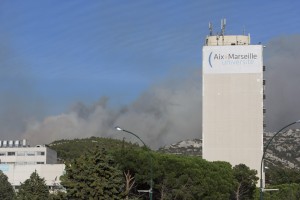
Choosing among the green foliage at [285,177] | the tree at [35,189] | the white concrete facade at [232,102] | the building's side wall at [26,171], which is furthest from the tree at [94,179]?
the building's side wall at [26,171]

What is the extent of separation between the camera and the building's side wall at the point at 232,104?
14588 cm

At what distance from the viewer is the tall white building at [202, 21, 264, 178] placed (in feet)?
479

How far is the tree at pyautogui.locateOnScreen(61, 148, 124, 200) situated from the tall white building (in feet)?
296

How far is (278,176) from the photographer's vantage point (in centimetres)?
15512

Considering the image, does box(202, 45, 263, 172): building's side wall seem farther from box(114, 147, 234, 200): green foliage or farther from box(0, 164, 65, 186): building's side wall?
box(114, 147, 234, 200): green foliage

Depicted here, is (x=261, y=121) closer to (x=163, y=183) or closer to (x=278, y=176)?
(x=278, y=176)

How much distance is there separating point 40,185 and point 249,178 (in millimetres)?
43682

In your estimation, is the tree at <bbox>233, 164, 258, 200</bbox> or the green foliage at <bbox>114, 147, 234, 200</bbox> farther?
the tree at <bbox>233, 164, 258, 200</bbox>

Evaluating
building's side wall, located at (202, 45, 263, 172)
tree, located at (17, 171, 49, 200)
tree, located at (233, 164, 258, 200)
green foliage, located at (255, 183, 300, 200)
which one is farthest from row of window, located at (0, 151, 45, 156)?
tree, located at (17, 171, 49, 200)

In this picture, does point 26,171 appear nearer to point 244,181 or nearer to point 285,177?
point 285,177

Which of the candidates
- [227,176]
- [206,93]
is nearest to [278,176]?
[206,93]

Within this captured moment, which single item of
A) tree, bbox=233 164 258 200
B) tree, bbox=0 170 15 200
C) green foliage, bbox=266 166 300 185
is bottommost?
tree, bbox=0 170 15 200

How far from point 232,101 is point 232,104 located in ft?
2.49

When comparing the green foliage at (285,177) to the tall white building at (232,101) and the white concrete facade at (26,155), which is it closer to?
the tall white building at (232,101)
